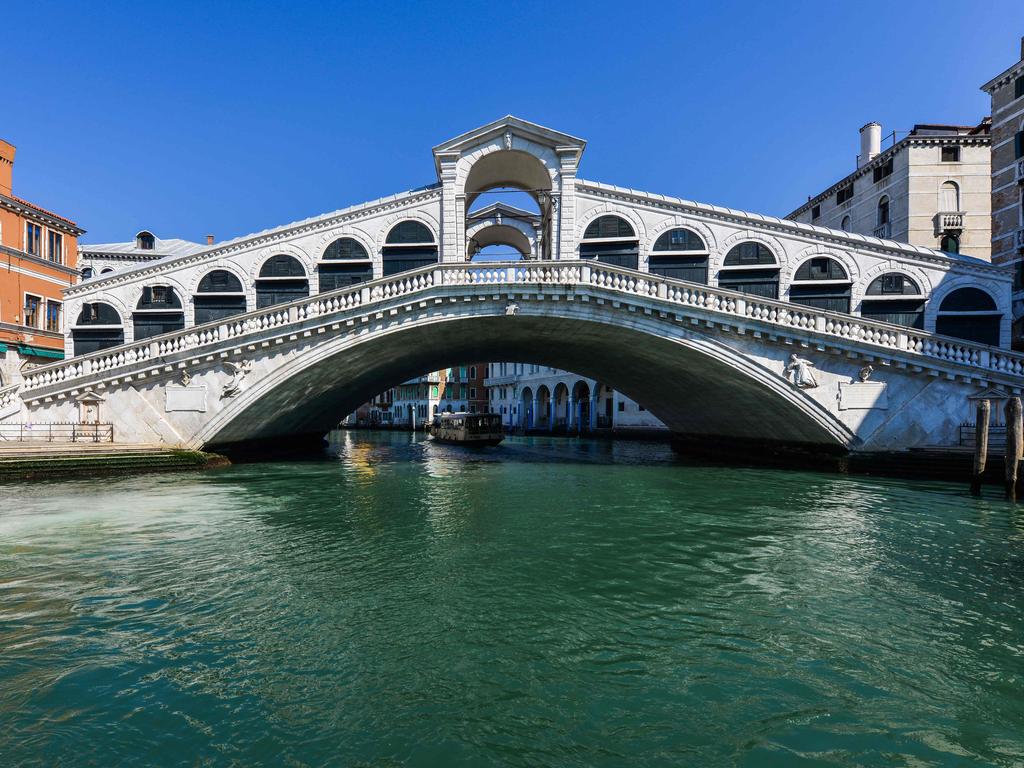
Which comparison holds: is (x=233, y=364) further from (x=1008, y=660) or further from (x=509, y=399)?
(x=509, y=399)

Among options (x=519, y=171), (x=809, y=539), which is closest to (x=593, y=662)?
(x=809, y=539)

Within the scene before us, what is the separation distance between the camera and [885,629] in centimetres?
493

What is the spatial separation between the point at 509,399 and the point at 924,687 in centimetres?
5055

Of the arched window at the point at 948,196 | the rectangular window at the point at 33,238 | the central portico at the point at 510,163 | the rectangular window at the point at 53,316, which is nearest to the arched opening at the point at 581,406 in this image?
the central portico at the point at 510,163

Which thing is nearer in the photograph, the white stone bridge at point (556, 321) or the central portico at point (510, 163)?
the white stone bridge at point (556, 321)

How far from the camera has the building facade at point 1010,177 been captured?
20.0 metres

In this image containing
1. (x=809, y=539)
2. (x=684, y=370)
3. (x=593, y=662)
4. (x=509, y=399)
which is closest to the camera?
(x=593, y=662)

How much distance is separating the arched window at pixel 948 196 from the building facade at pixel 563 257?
805 cm

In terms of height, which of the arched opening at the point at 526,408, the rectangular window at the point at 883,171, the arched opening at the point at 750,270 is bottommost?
the arched opening at the point at 526,408

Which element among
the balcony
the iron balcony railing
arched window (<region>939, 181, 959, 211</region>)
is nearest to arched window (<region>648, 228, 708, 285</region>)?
the balcony

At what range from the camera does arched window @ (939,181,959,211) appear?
2477cm

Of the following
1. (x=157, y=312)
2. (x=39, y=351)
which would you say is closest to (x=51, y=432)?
(x=157, y=312)

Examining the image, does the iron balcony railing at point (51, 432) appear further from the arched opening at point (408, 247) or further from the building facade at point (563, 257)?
the arched opening at point (408, 247)

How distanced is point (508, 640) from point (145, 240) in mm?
33162
